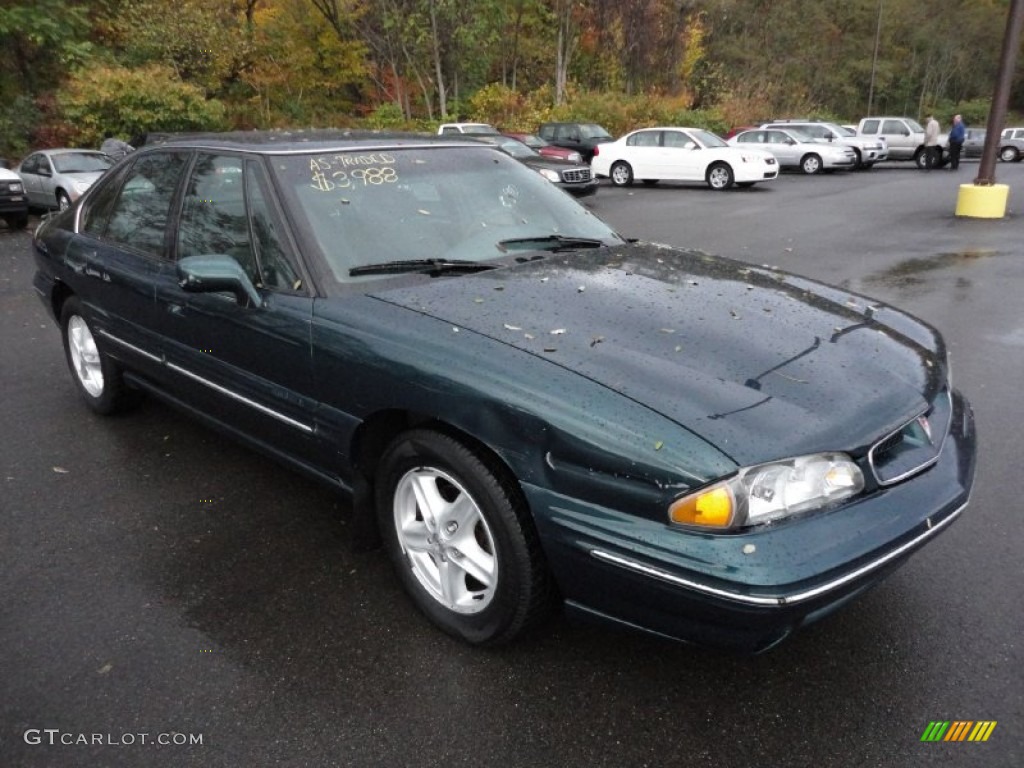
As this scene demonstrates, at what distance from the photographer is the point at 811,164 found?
79.8 feet

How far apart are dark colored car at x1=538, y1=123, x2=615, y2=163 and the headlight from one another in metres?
23.1

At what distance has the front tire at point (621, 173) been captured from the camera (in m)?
21.0

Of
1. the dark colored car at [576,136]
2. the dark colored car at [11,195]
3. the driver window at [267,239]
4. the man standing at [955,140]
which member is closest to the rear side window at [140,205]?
the driver window at [267,239]

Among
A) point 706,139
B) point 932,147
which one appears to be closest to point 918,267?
point 706,139

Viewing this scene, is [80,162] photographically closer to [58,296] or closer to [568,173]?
[568,173]

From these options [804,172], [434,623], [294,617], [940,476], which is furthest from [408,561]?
[804,172]

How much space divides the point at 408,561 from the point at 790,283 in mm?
1953

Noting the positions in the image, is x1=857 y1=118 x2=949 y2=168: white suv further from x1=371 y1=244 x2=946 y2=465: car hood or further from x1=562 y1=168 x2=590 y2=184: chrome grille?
x1=371 y1=244 x2=946 y2=465: car hood

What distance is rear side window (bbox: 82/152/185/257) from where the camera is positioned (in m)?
3.78

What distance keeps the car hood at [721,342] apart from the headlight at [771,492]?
5 cm

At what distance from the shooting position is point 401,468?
8.73ft

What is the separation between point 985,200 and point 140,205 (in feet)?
44.5

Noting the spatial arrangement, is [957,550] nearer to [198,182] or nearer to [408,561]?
[408,561]

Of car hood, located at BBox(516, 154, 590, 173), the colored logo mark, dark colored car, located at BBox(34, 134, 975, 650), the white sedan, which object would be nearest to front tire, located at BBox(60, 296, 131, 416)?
dark colored car, located at BBox(34, 134, 975, 650)
